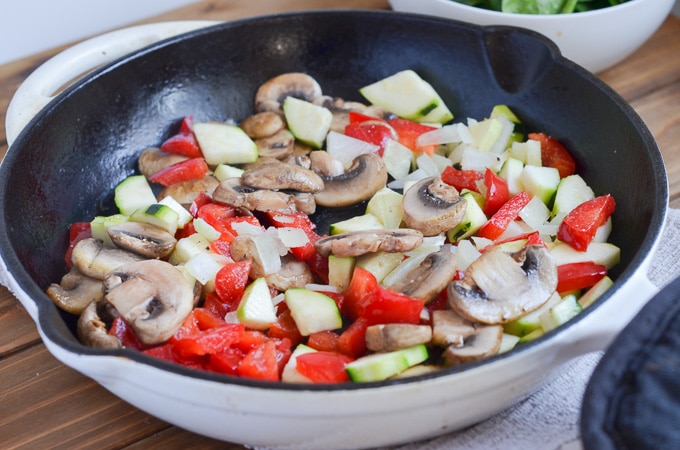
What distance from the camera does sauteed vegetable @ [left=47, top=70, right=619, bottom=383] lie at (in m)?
1.65

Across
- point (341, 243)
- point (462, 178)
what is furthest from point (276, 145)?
point (341, 243)

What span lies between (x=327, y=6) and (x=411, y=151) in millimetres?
1167

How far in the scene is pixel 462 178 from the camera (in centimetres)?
221

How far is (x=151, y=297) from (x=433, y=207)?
73cm

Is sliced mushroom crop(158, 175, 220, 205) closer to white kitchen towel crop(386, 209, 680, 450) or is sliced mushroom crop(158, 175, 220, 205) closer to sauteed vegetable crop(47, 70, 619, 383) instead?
sauteed vegetable crop(47, 70, 619, 383)

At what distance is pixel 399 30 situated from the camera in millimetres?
2537

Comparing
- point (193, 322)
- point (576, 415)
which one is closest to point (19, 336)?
point (193, 322)

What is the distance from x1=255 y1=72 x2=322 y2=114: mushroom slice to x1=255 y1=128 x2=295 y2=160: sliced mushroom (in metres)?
0.14

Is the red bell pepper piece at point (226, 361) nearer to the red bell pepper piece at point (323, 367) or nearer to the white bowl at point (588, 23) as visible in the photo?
the red bell pepper piece at point (323, 367)

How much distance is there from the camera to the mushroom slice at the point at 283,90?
2.52 meters

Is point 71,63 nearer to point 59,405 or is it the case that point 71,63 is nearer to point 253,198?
point 253,198

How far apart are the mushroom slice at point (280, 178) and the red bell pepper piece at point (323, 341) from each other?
1.73ft

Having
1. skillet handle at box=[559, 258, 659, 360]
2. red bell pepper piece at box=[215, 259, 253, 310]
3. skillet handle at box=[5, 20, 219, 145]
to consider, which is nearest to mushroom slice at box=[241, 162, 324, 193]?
red bell pepper piece at box=[215, 259, 253, 310]

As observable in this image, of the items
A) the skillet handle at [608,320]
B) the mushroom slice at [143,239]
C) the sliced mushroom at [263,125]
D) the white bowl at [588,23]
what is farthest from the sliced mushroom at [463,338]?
the white bowl at [588,23]
